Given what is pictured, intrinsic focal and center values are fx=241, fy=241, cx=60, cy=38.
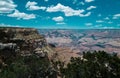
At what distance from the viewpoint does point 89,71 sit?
231ft

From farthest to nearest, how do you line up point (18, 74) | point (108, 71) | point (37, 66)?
1. point (37, 66)
2. point (18, 74)
3. point (108, 71)

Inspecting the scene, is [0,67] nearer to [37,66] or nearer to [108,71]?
[37,66]

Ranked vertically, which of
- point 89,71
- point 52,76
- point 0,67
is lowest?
point 52,76

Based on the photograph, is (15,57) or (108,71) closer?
(108,71)

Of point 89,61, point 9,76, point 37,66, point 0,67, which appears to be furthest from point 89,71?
point 0,67

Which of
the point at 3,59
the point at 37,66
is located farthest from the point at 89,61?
the point at 3,59

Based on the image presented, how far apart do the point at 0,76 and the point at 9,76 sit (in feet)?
10.7

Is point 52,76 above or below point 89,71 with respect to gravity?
below

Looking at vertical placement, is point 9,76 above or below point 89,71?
below

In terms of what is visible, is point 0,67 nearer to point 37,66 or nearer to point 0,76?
point 37,66

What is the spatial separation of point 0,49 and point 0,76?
36.1 metres

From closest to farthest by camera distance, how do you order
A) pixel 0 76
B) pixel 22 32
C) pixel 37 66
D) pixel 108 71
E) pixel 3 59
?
1. pixel 108 71
2. pixel 0 76
3. pixel 37 66
4. pixel 3 59
5. pixel 22 32

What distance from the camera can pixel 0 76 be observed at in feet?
280

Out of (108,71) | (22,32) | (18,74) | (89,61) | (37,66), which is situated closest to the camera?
(108,71)
